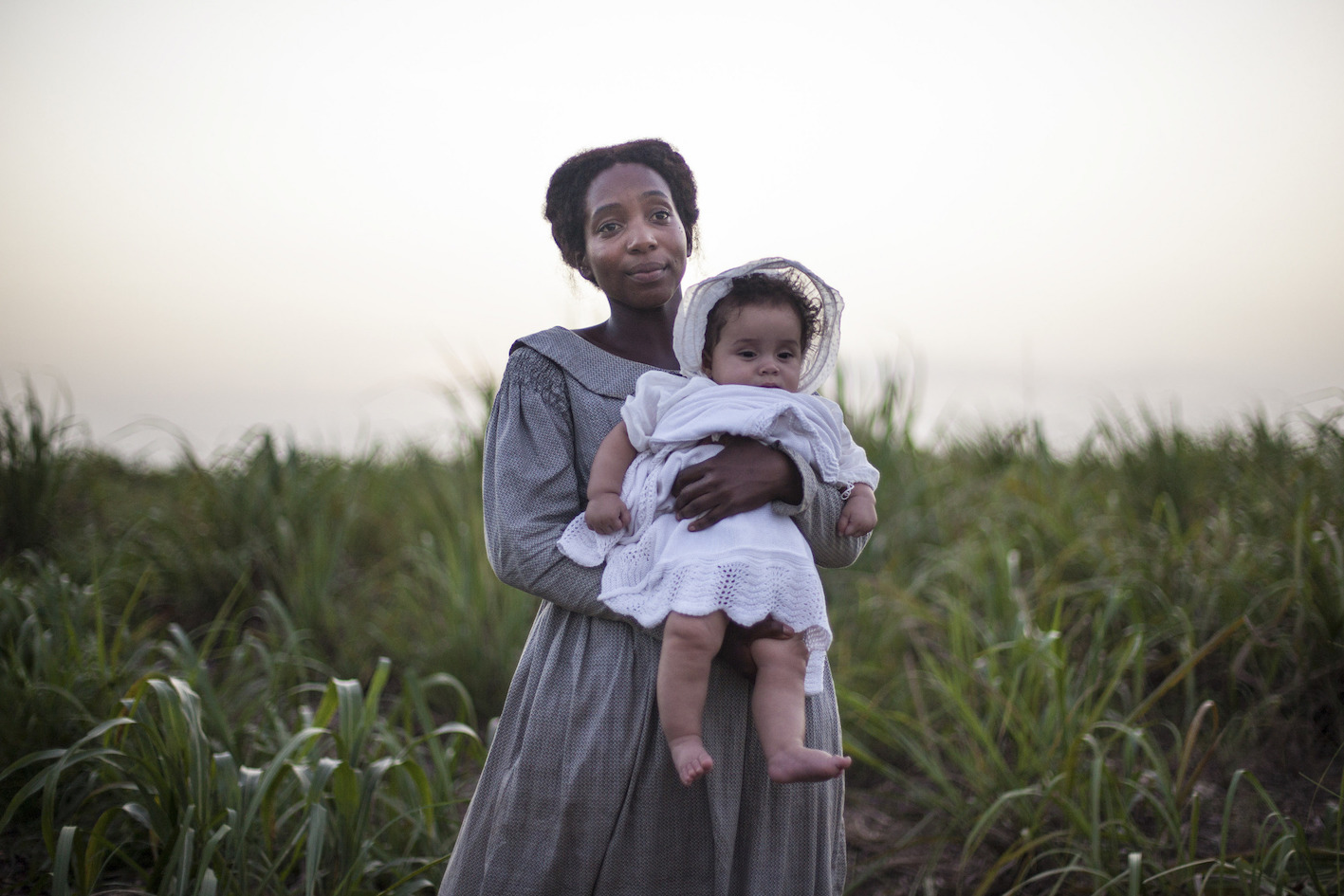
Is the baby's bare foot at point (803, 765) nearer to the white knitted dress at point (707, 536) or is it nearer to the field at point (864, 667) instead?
the white knitted dress at point (707, 536)

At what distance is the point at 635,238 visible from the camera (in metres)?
2.00

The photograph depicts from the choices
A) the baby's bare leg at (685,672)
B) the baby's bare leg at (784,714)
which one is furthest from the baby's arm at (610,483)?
the baby's bare leg at (784,714)

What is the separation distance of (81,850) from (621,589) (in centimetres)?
185

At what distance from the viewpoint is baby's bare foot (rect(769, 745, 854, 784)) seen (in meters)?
1.62

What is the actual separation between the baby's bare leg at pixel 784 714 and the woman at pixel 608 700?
0.19ft

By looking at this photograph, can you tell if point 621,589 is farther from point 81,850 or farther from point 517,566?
point 81,850

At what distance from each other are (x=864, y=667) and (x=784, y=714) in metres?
2.31

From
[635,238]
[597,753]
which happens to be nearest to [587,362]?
[635,238]

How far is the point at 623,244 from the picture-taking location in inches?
79.2

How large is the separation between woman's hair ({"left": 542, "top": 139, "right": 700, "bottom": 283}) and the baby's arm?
1.62 ft

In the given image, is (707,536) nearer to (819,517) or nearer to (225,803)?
(819,517)

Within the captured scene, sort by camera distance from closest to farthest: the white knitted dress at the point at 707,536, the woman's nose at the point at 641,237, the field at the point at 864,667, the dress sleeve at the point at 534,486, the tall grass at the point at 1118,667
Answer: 1. the white knitted dress at the point at 707,536
2. the dress sleeve at the point at 534,486
3. the woman's nose at the point at 641,237
4. the field at the point at 864,667
5. the tall grass at the point at 1118,667

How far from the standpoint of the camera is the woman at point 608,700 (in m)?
1.86

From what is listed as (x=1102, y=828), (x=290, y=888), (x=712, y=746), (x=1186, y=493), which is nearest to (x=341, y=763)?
(x=290, y=888)
